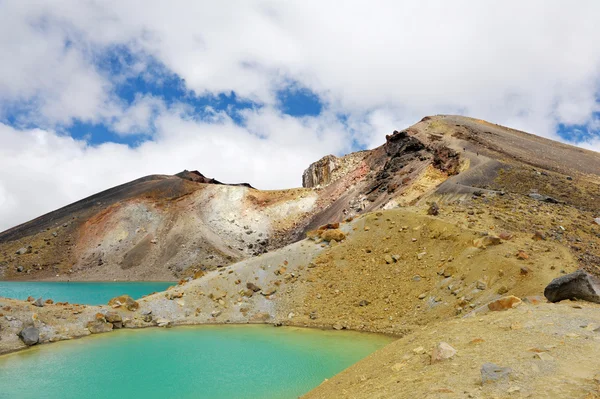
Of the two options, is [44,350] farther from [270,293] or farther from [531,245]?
[531,245]

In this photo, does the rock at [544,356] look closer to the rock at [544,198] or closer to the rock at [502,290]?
the rock at [502,290]

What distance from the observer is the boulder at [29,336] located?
18291 millimetres

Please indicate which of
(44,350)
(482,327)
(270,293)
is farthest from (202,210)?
(482,327)

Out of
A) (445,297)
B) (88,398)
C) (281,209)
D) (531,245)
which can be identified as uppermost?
(281,209)

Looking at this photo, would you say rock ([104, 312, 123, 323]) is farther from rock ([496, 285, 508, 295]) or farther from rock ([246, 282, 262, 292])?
rock ([496, 285, 508, 295])

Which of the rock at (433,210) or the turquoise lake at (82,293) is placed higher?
the rock at (433,210)

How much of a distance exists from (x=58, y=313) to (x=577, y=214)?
94.7ft

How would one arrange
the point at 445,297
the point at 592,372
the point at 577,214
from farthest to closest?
the point at 577,214, the point at 445,297, the point at 592,372

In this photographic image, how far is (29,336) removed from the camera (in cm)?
1839

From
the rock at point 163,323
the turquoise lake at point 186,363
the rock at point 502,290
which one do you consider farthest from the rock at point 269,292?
the rock at point 502,290

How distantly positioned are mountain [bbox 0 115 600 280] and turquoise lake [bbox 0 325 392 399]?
17895mm

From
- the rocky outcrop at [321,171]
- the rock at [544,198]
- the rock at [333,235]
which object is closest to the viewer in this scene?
the rock at [333,235]

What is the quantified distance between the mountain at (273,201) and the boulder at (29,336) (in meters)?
25.7

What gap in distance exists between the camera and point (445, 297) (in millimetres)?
19000
